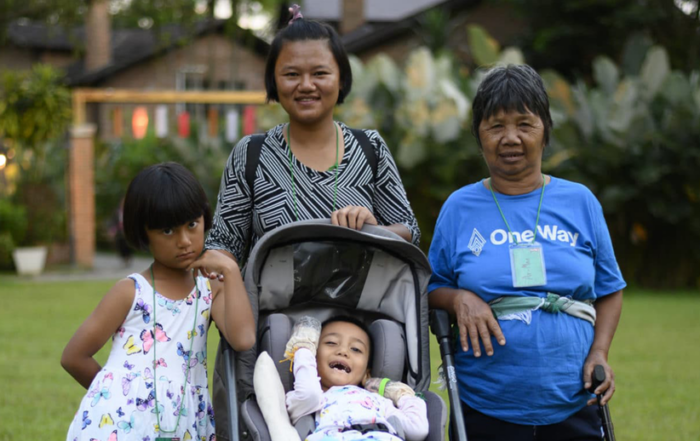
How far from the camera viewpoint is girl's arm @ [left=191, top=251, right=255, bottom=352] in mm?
3014

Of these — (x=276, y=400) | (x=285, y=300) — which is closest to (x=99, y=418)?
(x=276, y=400)

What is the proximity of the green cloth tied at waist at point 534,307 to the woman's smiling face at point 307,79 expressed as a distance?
1.00 meters

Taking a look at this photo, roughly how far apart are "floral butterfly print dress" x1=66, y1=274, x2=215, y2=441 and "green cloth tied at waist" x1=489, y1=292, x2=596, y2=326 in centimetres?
108

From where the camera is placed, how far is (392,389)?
10.5 feet

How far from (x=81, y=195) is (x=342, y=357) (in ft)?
56.1

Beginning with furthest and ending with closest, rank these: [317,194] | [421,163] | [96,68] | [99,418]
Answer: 1. [96,68]
2. [421,163]
3. [317,194]
4. [99,418]

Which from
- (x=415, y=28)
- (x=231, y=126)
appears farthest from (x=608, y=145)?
(x=415, y=28)

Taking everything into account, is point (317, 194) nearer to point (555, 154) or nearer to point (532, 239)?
point (532, 239)

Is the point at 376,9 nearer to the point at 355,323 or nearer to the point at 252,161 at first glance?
the point at 252,161

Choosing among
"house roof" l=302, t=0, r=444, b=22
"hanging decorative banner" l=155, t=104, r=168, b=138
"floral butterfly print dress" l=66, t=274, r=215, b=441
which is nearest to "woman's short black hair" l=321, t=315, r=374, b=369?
"floral butterfly print dress" l=66, t=274, r=215, b=441

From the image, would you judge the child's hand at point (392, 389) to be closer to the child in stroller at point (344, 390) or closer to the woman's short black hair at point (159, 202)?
the child in stroller at point (344, 390)

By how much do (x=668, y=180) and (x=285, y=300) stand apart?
36.4ft

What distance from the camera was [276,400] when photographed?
3.03 meters

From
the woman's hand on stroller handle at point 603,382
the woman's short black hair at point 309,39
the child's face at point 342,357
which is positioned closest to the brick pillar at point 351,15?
the woman's short black hair at point 309,39
